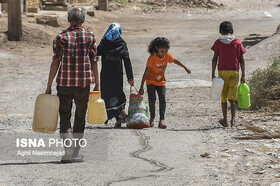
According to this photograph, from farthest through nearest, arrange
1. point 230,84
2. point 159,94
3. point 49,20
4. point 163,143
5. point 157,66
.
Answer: point 49,20 → point 159,94 → point 157,66 → point 230,84 → point 163,143

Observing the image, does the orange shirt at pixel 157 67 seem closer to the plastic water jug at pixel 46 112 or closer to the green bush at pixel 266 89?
the green bush at pixel 266 89

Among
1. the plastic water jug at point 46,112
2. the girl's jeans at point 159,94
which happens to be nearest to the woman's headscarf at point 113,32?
the girl's jeans at point 159,94

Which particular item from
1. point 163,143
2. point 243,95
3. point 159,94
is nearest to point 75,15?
point 163,143

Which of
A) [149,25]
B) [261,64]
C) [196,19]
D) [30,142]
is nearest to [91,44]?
[30,142]

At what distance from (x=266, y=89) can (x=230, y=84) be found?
167 centimetres

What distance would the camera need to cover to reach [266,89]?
998 cm

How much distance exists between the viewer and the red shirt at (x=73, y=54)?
6.20 m

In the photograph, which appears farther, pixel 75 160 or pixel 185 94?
pixel 185 94

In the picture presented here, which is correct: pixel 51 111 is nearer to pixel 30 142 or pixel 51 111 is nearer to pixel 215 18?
pixel 30 142

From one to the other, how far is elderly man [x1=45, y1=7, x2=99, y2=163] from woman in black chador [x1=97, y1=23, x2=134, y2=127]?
6.63 ft

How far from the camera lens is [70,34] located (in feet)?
20.4

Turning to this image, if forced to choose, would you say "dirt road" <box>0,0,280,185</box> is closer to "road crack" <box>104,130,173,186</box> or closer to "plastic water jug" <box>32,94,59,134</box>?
"road crack" <box>104,130,173,186</box>

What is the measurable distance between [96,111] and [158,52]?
2.12m

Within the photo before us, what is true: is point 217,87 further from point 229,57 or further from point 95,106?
point 95,106
